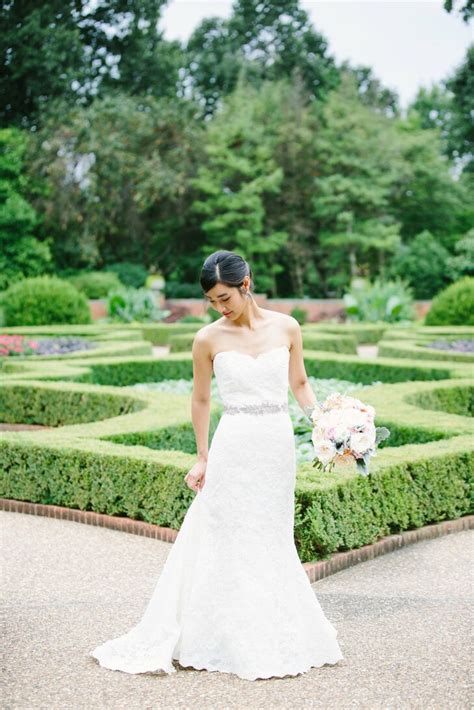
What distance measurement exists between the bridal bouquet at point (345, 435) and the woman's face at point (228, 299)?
1.95ft

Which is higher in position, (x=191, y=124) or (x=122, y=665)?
(x=191, y=124)

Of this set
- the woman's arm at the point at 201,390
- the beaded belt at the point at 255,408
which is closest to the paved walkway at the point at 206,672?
the woman's arm at the point at 201,390

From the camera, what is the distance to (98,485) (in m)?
6.09

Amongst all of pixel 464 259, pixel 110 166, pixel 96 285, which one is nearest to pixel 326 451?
pixel 96 285

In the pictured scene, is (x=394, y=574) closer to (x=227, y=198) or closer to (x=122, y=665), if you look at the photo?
(x=122, y=665)

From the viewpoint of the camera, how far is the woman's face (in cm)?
348

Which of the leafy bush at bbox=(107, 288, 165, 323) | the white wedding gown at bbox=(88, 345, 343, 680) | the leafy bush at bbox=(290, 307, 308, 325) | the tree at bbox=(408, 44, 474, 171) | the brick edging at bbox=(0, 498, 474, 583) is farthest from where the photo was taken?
the tree at bbox=(408, 44, 474, 171)

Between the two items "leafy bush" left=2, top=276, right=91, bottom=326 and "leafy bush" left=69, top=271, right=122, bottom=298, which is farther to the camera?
"leafy bush" left=69, top=271, right=122, bottom=298

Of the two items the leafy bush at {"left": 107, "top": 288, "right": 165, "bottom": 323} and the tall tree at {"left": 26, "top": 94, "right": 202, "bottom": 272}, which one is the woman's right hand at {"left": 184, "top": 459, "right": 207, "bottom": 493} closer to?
the leafy bush at {"left": 107, "top": 288, "right": 165, "bottom": 323}

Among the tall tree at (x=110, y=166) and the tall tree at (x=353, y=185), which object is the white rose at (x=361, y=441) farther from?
the tall tree at (x=353, y=185)

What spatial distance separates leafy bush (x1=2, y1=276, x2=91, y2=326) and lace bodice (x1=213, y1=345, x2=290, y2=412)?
15.5m

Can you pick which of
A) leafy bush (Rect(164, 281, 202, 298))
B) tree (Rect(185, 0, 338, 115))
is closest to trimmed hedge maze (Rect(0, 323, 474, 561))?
leafy bush (Rect(164, 281, 202, 298))

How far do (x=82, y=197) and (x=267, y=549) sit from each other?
2549 centimetres

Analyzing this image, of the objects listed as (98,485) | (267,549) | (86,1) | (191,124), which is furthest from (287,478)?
(86,1)
